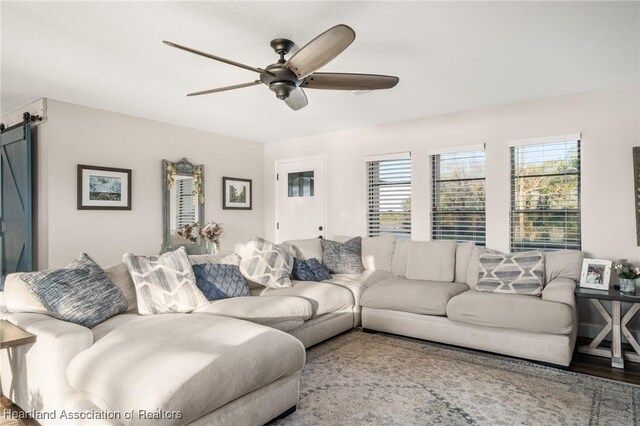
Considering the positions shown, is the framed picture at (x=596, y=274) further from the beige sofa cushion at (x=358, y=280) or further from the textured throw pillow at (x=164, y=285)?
the textured throw pillow at (x=164, y=285)

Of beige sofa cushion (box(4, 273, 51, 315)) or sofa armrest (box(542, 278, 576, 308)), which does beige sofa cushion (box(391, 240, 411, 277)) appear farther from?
beige sofa cushion (box(4, 273, 51, 315))

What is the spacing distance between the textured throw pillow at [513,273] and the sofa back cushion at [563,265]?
12 centimetres

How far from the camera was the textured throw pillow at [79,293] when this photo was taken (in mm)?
2377

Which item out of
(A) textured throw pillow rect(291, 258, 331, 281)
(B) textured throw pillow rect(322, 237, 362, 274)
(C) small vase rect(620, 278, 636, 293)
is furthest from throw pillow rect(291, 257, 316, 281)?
(C) small vase rect(620, 278, 636, 293)

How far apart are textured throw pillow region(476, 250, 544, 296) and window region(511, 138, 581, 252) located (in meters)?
0.63

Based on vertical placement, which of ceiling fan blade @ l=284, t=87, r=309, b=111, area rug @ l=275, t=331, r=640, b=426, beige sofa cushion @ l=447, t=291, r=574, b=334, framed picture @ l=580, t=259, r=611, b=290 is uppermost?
ceiling fan blade @ l=284, t=87, r=309, b=111

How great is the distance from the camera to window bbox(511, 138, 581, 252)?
4.06m

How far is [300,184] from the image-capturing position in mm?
6277

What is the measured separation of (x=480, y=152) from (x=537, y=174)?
67 cm

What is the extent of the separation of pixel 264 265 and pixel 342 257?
1199mm

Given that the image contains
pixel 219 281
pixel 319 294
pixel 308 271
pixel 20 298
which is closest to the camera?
pixel 20 298

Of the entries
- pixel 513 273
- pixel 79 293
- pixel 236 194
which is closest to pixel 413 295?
pixel 513 273

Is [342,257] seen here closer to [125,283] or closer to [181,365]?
[125,283]

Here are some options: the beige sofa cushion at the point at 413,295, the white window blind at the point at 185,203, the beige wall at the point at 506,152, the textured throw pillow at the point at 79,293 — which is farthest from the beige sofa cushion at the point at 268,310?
the white window blind at the point at 185,203
